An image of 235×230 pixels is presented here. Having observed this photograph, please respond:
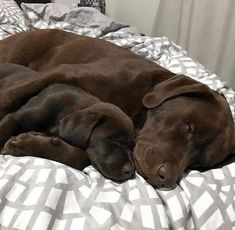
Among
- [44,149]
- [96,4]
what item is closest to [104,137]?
[44,149]

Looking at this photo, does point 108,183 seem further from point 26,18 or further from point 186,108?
point 26,18

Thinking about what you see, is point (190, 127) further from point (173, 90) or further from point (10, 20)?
point (10, 20)

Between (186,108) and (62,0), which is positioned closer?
(186,108)

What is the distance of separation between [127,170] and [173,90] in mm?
394

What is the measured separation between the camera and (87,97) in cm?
168

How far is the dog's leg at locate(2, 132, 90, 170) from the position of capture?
1.48 meters

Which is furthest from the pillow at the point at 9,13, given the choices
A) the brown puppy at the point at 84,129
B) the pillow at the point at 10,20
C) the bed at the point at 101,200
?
the bed at the point at 101,200

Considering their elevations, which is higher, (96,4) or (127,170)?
(127,170)

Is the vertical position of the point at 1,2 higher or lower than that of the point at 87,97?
lower

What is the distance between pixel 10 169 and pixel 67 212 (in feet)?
0.76

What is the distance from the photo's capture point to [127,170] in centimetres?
144

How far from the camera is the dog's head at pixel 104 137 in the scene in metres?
1.46

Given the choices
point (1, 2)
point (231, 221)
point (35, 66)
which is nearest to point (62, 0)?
point (1, 2)

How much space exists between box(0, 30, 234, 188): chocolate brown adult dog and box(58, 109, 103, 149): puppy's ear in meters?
0.17
